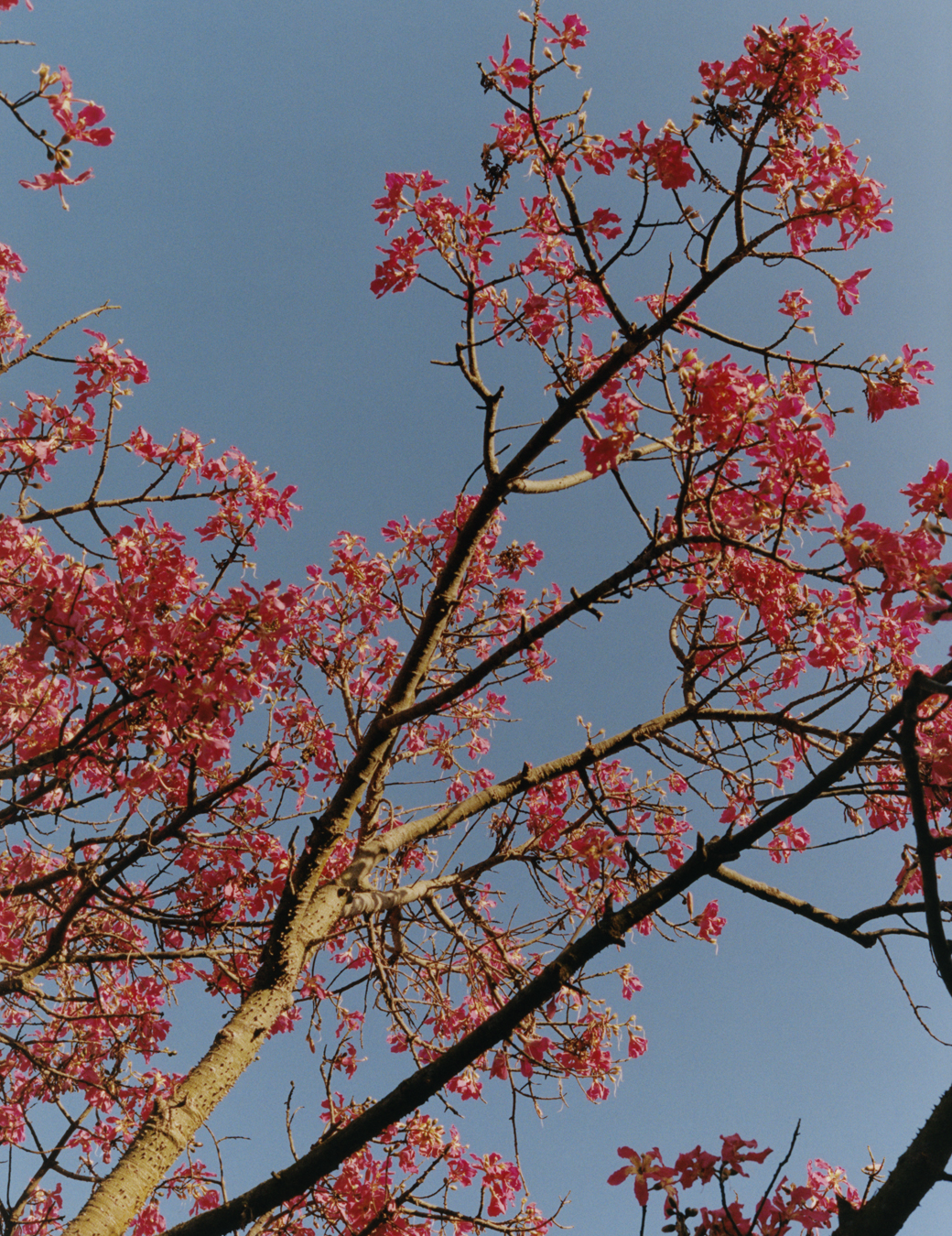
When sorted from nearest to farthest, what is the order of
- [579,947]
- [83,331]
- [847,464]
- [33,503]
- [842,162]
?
[579,947], [847,464], [842,162], [33,503], [83,331]

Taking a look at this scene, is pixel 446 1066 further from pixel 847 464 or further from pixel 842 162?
pixel 842 162

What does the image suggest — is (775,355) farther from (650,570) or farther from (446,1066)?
(446,1066)

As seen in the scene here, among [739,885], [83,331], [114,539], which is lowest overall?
[739,885]

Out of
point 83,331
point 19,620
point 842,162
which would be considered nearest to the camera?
point 19,620

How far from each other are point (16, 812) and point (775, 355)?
13.0 ft

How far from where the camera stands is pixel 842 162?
339 centimetres

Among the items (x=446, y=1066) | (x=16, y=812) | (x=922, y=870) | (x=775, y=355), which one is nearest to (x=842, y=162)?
(x=775, y=355)

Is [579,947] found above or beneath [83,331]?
beneath

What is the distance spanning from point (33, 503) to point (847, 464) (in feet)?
12.0

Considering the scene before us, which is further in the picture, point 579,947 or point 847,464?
point 847,464

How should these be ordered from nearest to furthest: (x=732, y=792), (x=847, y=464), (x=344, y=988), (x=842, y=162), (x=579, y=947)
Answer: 1. (x=579, y=947)
2. (x=847, y=464)
3. (x=842, y=162)
4. (x=732, y=792)
5. (x=344, y=988)

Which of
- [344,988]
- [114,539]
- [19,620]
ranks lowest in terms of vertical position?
[344,988]

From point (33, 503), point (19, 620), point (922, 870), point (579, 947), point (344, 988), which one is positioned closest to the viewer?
point (922, 870)

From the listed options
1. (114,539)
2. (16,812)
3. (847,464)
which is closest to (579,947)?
(847,464)
